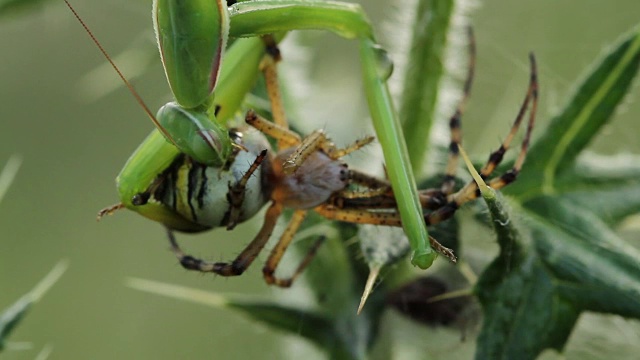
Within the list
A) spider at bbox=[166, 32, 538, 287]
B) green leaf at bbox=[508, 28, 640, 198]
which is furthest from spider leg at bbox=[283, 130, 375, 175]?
green leaf at bbox=[508, 28, 640, 198]

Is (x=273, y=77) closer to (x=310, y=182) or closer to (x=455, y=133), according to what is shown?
(x=310, y=182)

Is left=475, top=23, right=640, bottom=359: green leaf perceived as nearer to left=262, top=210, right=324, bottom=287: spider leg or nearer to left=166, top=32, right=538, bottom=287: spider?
left=166, top=32, right=538, bottom=287: spider

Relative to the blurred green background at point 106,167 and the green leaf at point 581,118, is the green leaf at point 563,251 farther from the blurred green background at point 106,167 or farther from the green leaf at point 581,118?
the blurred green background at point 106,167

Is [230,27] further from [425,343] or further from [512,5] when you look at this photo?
[512,5]

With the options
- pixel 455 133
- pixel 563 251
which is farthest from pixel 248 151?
pixel 563 251

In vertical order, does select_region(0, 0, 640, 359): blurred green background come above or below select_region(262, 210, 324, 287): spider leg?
below

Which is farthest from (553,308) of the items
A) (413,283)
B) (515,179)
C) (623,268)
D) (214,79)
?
(214,79)

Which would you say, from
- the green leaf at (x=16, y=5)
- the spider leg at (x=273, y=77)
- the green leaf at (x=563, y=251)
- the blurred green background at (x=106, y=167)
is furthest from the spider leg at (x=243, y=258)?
the blurred green background at (x=106, y=167)
